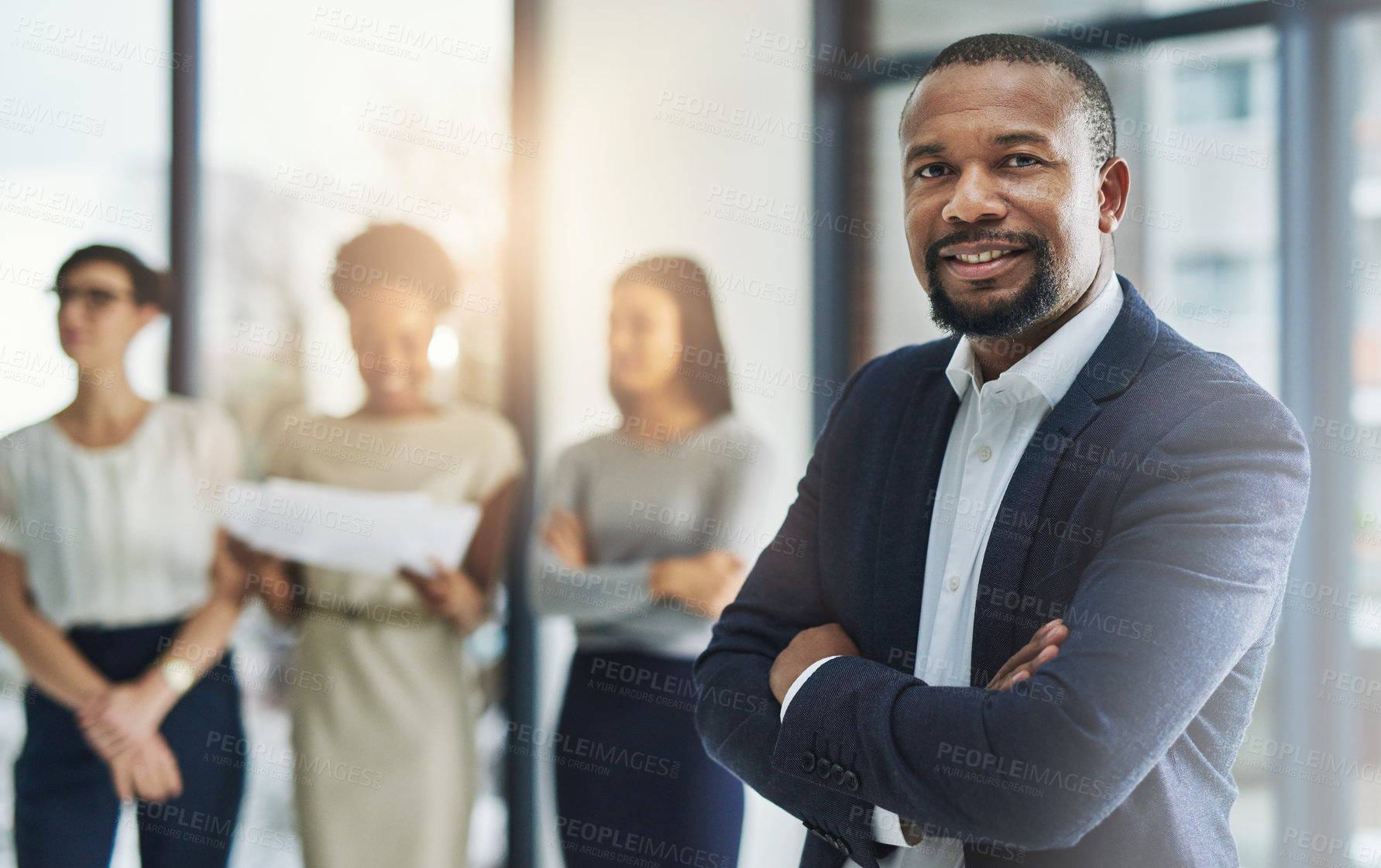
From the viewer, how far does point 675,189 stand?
3.19 meters

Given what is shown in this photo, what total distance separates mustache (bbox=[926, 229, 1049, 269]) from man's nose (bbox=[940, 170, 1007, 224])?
15 millimetres

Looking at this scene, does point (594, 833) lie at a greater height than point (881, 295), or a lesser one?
lesser

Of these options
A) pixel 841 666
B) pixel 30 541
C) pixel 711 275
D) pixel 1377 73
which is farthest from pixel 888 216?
pixel 30 541

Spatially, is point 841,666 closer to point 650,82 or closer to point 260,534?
point 260,534

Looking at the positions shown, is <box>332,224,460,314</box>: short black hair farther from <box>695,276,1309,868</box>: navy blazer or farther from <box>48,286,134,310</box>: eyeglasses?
<box>695,276,1309,868</box>: navy blazer

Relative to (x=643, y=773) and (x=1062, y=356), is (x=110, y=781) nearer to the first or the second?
(x=643, y=773)

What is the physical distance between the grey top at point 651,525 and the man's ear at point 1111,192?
135 centimetres

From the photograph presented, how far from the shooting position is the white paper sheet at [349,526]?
2.37 meters

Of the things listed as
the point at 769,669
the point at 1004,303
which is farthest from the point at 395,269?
the point at 1004,303

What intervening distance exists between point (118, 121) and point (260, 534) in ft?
4.59

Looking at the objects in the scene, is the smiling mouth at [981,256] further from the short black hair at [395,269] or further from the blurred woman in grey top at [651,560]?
the short black hair at [395,269]

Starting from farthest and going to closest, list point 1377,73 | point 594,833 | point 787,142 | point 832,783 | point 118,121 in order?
point 787,142, point 118,121, point 594,833, point 1377,73, point 832,783

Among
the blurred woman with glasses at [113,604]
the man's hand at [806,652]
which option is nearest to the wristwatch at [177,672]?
the blurred woman with glasses at [113,604]

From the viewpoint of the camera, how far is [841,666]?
1.07 metres
